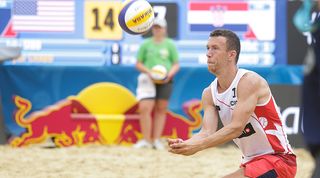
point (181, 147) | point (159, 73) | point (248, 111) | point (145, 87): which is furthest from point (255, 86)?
point (145, 87)

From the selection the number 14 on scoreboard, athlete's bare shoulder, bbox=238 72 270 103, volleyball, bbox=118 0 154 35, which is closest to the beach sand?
the number 14 on scoreboard

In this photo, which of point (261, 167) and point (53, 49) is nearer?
point (261, 167)

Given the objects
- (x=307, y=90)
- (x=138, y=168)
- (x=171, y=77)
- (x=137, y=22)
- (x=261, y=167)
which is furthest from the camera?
(x=171, y=77)

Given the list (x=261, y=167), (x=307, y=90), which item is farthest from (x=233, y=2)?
(x=307, y=90)

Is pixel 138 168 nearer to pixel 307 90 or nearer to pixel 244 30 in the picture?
pixel 244 30

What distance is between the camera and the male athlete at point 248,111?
13.8ft

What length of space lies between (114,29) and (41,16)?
3.28 feet

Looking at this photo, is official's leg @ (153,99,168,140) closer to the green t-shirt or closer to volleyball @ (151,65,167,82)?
volleyball @ (151,65,167,82)

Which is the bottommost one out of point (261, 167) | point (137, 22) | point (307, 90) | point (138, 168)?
point (138, 168)

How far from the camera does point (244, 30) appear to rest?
30.1 feet

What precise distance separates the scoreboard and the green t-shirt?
33cm

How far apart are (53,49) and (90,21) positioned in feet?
2.05

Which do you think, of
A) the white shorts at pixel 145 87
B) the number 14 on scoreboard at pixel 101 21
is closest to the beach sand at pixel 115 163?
the white shorts at pixel 145 87

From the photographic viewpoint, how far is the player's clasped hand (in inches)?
157
